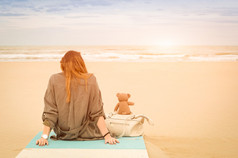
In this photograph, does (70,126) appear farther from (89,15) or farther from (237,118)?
(89,15)

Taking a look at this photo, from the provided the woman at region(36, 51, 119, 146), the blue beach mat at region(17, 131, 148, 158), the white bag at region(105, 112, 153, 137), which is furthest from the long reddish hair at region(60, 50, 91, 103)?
the white bag at region(105, 112, 153, 137)

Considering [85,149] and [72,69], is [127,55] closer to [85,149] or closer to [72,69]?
[72,69]

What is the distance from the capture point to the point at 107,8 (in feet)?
124

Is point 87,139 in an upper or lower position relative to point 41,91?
upper

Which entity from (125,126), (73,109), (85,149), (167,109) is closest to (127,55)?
(167,109)

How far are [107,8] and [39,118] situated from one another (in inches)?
1304

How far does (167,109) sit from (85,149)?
13.4ft

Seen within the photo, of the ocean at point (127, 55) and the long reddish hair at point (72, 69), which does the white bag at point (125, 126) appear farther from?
the ocean at point (127, 55)

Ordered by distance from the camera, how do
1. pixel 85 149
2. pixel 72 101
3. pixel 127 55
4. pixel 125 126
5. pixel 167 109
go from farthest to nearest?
pixel 127 55 → pixel 167 109 → pixel 125 126 → pixel 72 101 → pixel 85 149

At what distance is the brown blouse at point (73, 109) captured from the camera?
3.44 metres

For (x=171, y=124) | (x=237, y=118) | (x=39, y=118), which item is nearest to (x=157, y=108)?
(x=171, y=124)

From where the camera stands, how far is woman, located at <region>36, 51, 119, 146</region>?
3426 millimetres

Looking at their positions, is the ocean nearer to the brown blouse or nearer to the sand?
the sand

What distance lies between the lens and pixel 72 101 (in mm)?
3443
